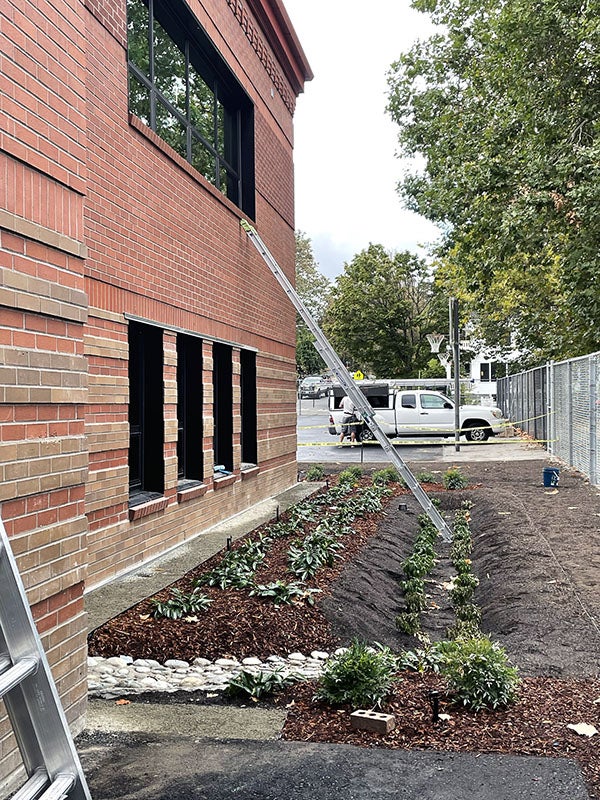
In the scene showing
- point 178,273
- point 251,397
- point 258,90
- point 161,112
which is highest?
point 258,90

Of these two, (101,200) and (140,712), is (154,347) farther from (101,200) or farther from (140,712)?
(140,712)

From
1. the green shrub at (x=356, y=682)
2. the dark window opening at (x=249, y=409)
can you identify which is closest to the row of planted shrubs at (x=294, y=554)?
the dark window opening at (x=249, y=409)

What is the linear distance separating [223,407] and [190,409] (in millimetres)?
1579

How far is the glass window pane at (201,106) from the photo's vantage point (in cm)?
1152

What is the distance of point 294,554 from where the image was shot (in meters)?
8.43

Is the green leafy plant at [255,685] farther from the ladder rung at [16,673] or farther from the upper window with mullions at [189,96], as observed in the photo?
the upper window with mullions at [189,96]

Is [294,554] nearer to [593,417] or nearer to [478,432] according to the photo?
[593,417]

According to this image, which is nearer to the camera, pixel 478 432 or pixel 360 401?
pixel 360 401

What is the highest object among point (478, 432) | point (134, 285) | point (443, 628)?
point (134, 285)

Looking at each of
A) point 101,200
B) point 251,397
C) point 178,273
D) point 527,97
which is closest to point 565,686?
point 101,200

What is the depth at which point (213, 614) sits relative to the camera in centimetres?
655

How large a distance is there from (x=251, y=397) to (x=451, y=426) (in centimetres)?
1858

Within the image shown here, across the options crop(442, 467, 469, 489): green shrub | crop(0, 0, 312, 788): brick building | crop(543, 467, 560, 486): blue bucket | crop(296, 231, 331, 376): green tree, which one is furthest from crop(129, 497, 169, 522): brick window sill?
crop(296, 231, 331, 376): green tree

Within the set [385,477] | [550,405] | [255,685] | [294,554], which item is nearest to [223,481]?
[294,554]
